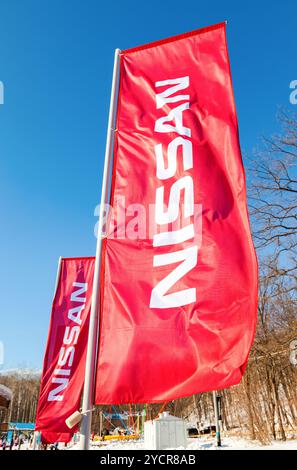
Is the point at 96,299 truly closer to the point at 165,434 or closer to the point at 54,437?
the point at 54,437

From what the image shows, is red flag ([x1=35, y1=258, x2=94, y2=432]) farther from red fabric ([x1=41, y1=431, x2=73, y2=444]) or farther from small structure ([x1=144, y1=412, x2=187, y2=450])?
small structure ([x1=144, y1=412, x2=187, y2=450])

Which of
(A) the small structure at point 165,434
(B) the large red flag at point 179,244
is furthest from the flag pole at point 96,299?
(A) the small structure at point 165,434

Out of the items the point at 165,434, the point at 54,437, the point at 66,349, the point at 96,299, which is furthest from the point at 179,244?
the point at 165,434

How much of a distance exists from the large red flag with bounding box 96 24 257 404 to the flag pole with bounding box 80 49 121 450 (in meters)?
0.10

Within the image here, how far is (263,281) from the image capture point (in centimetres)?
1462

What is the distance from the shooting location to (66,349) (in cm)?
1098

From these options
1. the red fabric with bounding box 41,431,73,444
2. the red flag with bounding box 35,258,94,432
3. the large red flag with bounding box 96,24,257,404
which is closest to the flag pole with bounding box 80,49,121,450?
the large red flag with bounding box 96,24,257,404

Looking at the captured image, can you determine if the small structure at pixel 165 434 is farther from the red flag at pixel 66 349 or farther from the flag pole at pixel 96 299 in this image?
the flag pole at pixel 96 299

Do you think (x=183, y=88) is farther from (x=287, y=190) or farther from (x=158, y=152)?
(x=287, y=190)

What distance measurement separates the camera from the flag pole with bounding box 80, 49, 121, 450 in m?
3.80

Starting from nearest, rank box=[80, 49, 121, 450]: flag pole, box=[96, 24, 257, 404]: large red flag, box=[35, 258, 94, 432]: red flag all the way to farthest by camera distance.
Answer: box=[96, 24, 257, 404]: large red flag
box=[80, 49, 121, 450]: flag pole
box=[35, 258, 94, 432]: red flag

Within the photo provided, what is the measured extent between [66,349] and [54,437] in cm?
233

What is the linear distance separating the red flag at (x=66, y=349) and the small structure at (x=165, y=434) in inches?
400
